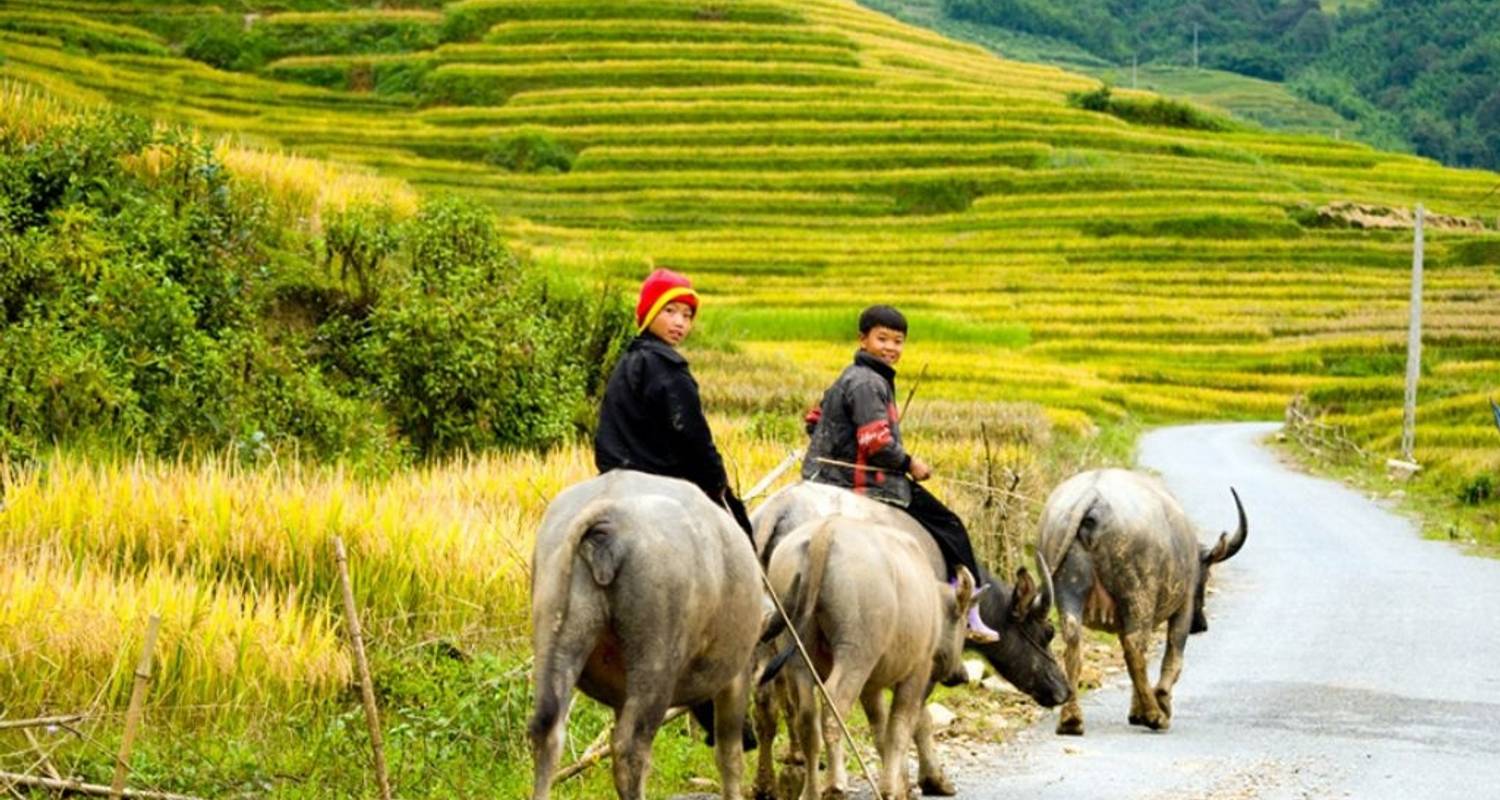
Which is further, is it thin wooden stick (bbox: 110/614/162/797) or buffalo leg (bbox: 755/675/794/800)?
buffalo leg (bbox: 755/675/794/800)

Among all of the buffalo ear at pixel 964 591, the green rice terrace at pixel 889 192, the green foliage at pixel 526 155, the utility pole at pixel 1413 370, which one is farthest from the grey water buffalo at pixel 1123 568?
the green foliage at pixel 526 155

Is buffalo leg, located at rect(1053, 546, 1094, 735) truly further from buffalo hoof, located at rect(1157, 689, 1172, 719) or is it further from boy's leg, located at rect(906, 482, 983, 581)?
boy's leg, located at rect(906, 482, 983, 581)

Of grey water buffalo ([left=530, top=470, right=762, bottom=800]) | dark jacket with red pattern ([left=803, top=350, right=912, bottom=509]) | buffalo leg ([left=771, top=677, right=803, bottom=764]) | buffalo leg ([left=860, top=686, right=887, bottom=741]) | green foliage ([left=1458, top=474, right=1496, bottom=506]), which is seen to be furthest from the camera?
green foliage ([left=1458, top=474, right=1496, bottom=506])

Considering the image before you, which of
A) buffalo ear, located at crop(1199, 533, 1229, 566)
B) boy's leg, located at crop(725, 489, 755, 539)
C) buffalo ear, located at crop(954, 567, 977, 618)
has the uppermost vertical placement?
boy's leg, located at crop(725, 489, 755, 539)

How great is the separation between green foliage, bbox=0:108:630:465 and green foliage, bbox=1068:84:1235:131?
69974 millimetres

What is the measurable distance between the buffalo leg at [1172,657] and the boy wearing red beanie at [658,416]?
14.0 feet

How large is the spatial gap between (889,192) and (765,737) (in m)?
65.1

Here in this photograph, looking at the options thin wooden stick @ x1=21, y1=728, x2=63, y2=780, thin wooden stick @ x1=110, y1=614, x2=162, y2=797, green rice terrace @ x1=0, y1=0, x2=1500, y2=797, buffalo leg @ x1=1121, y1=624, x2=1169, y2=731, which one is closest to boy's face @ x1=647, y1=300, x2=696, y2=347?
thin wooden stick @ x1=110, y1=614, x2=162, y2=797

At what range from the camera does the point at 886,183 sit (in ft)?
240

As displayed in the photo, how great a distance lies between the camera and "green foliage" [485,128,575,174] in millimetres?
74062

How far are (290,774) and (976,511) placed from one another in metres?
8.75

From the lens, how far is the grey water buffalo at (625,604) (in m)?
6.64

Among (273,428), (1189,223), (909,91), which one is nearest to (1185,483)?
(273,428)

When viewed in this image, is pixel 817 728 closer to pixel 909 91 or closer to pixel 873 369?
pixel 873 369
